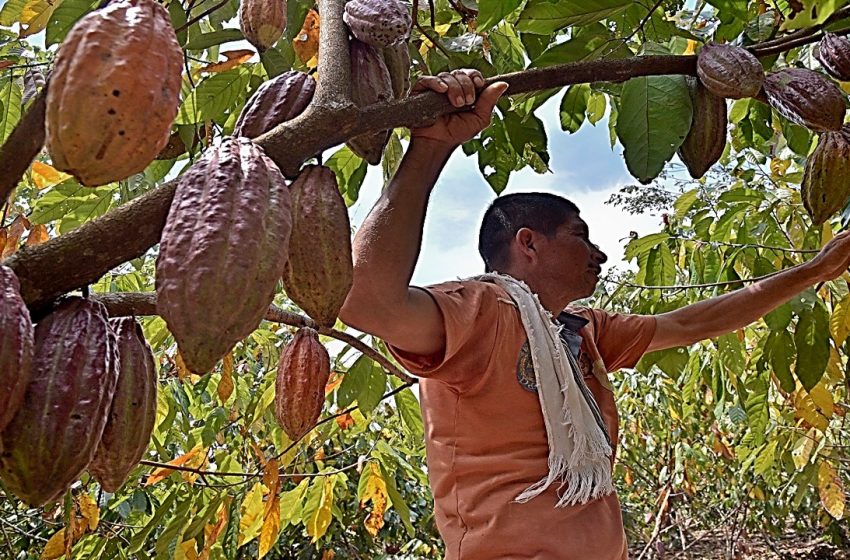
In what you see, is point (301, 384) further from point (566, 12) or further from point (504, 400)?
point (566, 12)

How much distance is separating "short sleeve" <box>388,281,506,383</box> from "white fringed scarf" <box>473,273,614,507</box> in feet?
→ 0.42

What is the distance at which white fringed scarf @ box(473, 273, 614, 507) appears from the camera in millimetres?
2068

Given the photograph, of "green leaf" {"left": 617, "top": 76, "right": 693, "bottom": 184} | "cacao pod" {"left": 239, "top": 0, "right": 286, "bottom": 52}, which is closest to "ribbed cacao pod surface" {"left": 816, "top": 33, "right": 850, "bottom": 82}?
"green leaf" {"left": 617, "top": 76, "right": 693, "bottom": 184}

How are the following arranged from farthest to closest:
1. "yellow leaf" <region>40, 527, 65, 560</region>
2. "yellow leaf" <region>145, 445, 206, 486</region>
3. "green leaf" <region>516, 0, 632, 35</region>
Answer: "yellow leaf" <region>145, 445, 206, 486</region> < "yellow leaf" <region>40, 527, 65, 560</region> < "green leaf" <region>516, 0, 632, 35</region>

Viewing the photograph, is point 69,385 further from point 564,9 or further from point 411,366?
point 411,366

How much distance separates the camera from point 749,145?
7.65ft

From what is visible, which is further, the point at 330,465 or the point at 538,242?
the point at 330,465

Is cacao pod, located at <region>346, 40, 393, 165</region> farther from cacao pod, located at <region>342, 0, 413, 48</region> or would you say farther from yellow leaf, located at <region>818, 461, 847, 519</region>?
yellow leaf, located at <region>818, 461, 847, 519</region>

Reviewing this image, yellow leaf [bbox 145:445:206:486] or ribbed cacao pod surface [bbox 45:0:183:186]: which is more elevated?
ribbed cacao pod surface [bbox 45:0:183:186]

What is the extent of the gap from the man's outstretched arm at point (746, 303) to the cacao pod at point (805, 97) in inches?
48.5

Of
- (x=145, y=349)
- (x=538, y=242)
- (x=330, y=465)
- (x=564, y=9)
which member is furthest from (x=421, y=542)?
(x=145, y=349)

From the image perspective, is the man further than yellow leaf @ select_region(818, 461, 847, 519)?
No

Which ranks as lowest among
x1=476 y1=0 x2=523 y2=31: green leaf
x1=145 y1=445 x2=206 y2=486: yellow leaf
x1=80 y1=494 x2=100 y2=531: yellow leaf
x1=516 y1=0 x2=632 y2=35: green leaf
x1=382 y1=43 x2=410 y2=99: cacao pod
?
x1=80 y1=494 x2=100 y2=531: yellow leaf

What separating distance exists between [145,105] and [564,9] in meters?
0.98
